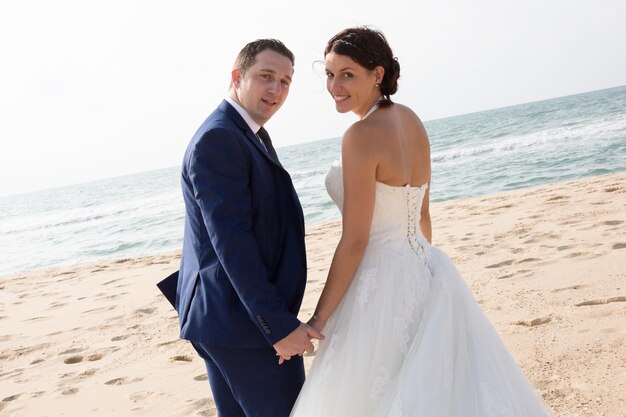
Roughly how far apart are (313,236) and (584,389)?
7.40 metres

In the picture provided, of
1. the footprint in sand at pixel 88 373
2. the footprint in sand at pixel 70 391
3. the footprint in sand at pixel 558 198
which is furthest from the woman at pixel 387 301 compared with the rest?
the footprint in sand at pixel 558 198

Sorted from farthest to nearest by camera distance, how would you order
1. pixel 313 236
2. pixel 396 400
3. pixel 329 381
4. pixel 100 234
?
1. pixel 100 234
2. pixel 313 236
3. pixel 329 381
4. pixel 396 400

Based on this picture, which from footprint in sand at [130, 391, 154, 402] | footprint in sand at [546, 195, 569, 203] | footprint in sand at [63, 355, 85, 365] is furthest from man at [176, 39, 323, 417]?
footprint in sand at [546, 195, 569, 203]

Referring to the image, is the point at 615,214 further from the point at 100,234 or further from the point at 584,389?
the point at 100,234

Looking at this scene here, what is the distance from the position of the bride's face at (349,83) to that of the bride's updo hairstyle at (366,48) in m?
0.03

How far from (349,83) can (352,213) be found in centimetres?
61

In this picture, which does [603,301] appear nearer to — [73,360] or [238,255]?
[238,255]

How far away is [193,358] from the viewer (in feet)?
16.6

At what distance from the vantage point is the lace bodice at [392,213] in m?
2.69

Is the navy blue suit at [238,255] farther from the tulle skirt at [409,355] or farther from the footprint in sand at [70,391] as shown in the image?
the footprint in sand at [70,391]

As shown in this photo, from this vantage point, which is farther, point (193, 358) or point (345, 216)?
point (193, 358)

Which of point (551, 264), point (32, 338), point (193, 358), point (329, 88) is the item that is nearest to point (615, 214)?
point (551, 264)

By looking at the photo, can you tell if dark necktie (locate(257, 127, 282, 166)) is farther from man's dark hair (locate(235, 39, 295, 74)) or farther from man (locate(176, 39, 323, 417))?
man's dark hair (locate(235, 39, 295, 74))

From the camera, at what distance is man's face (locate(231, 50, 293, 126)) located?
2574 millimetres
